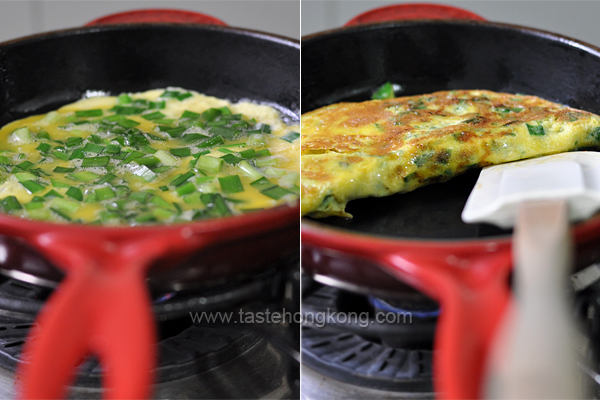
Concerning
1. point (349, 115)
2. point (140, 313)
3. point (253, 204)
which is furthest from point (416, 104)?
point (140, 313)

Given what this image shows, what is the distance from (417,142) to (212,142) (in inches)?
18.7

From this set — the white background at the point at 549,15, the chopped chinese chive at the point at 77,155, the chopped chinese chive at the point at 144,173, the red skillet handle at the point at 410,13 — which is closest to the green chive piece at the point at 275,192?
the chopped chinese chive at the point at 144,173

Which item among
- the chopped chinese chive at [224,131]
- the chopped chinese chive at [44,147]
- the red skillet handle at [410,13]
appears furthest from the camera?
the red skillet handle at [410,13]

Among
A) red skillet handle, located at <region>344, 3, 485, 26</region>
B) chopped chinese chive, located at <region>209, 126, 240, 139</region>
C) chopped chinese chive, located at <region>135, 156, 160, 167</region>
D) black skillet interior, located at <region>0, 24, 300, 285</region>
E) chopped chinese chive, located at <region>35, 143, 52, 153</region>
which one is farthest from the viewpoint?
red skillet handle, located at <region>344, 3, 485, 26</region>

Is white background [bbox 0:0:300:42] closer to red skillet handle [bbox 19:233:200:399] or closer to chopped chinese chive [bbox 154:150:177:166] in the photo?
chopped chinese chive [bbox 154:150:177:166]

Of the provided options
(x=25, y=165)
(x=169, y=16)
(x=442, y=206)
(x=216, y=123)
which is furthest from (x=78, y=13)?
(x=442, y=206)

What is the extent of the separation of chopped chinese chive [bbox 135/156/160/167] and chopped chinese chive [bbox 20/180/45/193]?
20 cm

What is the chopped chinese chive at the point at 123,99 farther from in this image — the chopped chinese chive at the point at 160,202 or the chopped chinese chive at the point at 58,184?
the chopped chinese chive at the point at 160,202

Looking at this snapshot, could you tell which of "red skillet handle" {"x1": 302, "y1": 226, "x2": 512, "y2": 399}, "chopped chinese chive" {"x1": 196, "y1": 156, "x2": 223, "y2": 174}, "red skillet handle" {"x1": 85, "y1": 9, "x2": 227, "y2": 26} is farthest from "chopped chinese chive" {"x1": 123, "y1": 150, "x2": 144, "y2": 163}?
"red skillet handle" {"x1": 85, "y1": 9, "x2": 227, "y2": 26}

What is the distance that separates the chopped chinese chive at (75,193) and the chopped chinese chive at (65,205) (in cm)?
2

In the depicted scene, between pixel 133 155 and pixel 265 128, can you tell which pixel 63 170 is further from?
pixel 265 128

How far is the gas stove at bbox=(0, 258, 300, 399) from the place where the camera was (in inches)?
35.4

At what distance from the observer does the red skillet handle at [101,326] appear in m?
0.57

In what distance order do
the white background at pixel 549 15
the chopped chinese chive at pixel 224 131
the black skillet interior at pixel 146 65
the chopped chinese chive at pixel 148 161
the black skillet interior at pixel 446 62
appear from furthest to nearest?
1. the white background at pixel 549 15
2. the black skillet interior at pixel 146 65
3. the black skillet interior at pixel 446 62
4. the chopped chinese chive at pixel 224 131
5. the chopped chinese chive at pixel 148 161
